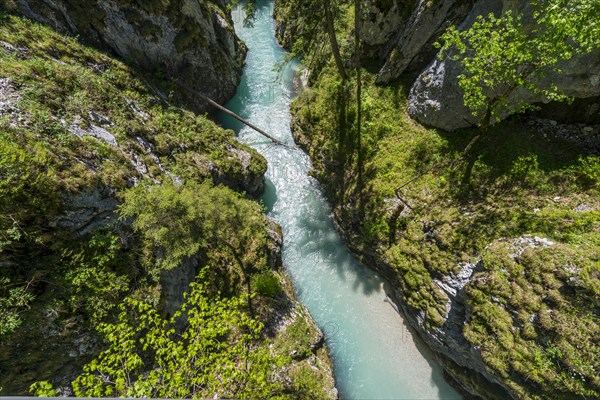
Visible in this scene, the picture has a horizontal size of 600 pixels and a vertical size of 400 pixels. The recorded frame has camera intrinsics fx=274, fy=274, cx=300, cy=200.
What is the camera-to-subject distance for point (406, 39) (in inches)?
501

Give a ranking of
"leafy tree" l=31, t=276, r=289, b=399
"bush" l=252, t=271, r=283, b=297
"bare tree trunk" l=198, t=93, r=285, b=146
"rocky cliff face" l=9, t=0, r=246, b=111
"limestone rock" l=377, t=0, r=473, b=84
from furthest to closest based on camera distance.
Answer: "bare tree trunk" l=198, t=93, r=285, b=146 < "rocky cliff face" l=9, t=0, r=246, b=111 < "limestone rock" l=377, t=0, r=473, b=84 < "bush" l=252, t=271, r=283, b=297 < "leafy tree" l=31, t=276, r=289, b=399

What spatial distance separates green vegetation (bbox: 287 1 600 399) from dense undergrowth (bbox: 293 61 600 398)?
0.11ft

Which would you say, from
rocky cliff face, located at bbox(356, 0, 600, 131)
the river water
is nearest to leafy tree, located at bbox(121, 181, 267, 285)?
the river water

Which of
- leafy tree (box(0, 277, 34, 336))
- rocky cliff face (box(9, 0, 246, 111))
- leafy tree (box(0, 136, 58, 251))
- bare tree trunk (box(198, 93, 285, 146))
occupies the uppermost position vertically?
rocky cliff face (box(9, 0, 246, 111))

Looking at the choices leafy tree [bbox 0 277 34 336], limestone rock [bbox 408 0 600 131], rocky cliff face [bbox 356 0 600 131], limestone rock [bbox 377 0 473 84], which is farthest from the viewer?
limestone rock [bbox 377 0 473 84]

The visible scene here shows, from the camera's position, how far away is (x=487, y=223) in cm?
993

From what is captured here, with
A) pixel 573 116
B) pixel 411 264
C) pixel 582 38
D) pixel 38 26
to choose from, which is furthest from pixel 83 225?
pixel 573 116

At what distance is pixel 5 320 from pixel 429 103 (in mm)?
15701

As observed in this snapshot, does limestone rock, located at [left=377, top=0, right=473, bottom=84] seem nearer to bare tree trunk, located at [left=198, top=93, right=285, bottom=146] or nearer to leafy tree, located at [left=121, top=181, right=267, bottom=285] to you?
bare tree trunk, located at [left=198, top=93, right=285, bottom=146]

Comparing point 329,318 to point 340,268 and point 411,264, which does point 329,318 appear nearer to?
point 340,268

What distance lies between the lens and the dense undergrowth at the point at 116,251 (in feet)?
22.0

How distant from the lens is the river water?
36.2 ft

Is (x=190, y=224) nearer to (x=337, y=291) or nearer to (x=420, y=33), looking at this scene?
(x=337, y=291)

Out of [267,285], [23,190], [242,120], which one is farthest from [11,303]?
[242,120]
